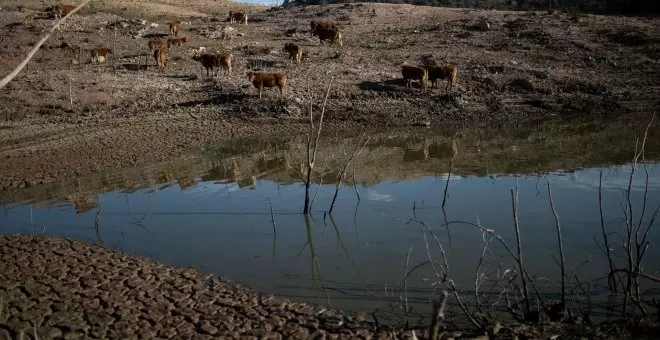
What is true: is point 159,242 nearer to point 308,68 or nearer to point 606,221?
point 606,221

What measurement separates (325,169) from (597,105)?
12836 millimetres

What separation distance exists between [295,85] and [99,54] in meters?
9.34

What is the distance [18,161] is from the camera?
14281 millimetres

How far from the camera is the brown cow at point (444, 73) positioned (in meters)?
20.8

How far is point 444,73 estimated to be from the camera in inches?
825

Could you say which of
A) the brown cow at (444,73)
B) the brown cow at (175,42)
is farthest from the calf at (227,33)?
the brown cow at (444,73)

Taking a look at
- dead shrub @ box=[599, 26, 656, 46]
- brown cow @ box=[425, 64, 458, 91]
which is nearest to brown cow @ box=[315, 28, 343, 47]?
brown cow @ box=[425, 64, 458, 91]

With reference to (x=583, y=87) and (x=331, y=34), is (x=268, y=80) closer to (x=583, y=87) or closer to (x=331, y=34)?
(x=331, y=34)

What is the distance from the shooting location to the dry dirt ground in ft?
55.2

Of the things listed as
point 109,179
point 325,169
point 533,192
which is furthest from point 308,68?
point 533,192

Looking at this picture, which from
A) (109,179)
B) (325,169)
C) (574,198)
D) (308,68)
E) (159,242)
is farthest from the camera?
(308,68)

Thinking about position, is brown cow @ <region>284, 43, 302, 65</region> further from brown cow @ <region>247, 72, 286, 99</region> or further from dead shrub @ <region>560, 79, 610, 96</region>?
dead shrub @ <region>560, 79, 610, 96</region>

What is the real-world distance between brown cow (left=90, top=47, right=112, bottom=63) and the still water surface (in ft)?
38.1

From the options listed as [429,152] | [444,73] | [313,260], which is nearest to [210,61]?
[444,73]
